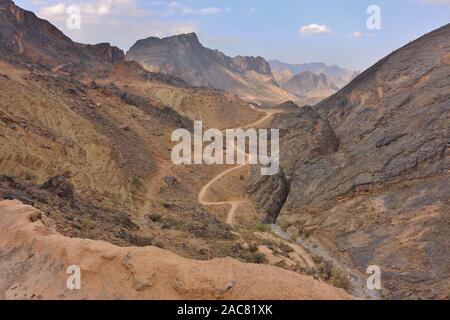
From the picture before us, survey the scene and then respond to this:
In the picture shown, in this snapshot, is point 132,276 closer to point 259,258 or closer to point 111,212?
point 259,258

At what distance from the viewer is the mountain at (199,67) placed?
12006 cm

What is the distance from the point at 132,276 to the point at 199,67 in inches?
5074

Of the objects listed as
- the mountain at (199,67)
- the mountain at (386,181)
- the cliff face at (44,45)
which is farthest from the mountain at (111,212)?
the mountain at (199,67)

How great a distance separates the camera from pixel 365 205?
24.3 m

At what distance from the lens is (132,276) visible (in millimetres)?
9289

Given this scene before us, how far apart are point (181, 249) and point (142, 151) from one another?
17.7 meters

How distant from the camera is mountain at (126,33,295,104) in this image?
4727 inches

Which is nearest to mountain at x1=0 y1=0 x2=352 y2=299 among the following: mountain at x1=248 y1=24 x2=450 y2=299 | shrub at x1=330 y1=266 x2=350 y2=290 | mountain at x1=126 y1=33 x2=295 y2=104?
shrub at x1=330 y1=266 x2=350 y2=290

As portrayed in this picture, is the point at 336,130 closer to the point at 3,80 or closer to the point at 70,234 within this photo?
the point at 3,80

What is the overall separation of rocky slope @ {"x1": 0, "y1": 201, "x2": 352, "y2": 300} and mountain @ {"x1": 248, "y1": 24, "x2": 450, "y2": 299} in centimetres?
1128

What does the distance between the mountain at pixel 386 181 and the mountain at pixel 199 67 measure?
276 ft

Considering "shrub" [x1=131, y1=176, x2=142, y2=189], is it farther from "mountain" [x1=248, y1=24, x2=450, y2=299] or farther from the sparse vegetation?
the sparse vegetation

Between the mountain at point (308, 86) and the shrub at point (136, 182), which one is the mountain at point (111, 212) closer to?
the shrub at point (136, 182)
